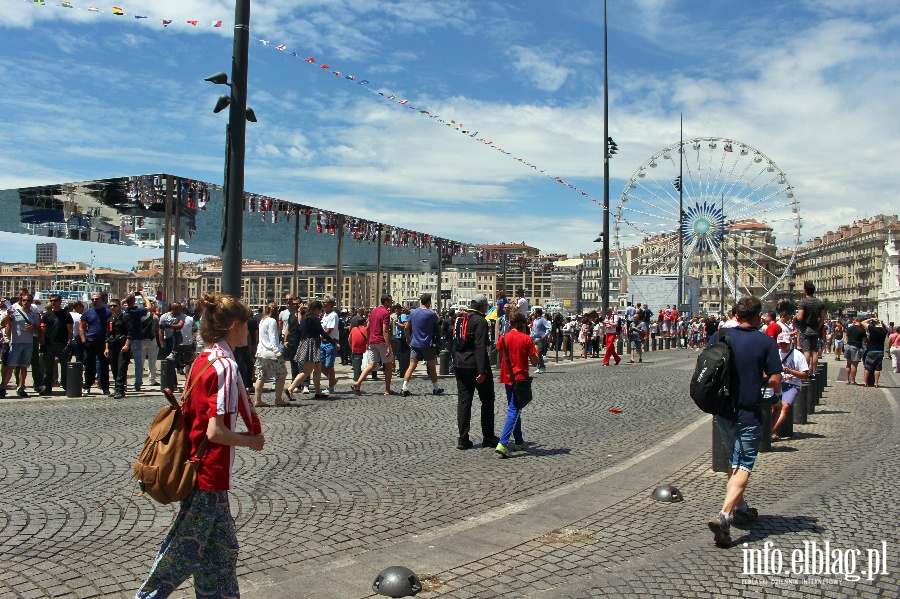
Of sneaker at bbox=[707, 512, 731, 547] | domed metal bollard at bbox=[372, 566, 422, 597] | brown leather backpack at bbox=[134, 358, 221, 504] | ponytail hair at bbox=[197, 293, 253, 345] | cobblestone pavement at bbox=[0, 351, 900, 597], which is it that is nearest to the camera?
brown leather backpack at bbox=[134, 358, 221, 504]

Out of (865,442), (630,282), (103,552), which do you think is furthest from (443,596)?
(630,282)

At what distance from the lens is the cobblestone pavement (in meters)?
4.54

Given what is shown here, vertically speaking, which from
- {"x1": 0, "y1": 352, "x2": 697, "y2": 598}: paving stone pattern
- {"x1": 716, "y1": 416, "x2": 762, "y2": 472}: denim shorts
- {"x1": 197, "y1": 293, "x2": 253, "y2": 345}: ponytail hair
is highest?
{"x1": 197, "y1": 293, "x2": 253, "y2": 345}: ponytail hair

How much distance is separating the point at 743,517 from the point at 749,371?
1.06 meters

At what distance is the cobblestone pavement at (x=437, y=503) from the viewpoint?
4.54 meters

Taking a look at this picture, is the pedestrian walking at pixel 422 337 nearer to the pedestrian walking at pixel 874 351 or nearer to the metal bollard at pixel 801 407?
the metal bollard at pixel 801 407

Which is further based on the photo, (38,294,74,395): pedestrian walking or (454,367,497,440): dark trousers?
(38,294,74,395): pedestrian walking

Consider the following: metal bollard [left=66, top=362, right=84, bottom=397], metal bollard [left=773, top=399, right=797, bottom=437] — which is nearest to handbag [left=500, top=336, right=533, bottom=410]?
metal bollard [left=773, top=399, right=797, bottom=437]

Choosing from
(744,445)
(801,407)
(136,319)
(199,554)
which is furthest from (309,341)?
(199,554)

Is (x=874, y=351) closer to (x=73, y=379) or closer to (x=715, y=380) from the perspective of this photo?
(x=715, y=380)

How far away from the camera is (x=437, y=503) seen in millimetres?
6250

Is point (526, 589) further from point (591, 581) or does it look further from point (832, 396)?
point (832, 396)

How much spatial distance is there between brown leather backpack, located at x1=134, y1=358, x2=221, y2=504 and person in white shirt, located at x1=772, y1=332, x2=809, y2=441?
7.72 metres

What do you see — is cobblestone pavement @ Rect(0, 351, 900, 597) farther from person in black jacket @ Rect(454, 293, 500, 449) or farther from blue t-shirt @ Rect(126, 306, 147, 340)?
blue t-shirt @ Rect(126, 306, 147, 340)
